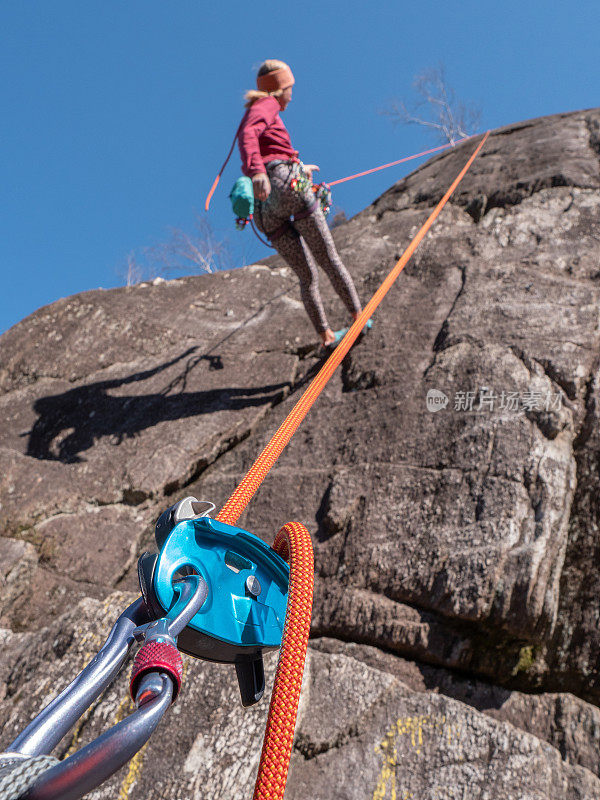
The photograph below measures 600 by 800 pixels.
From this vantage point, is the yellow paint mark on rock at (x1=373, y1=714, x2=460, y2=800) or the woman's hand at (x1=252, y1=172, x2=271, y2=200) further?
the woman's hand at (x1=252, y1=172, x2=271, y2=200)

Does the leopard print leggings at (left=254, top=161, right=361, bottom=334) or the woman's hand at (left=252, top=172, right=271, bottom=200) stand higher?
the woman's hand at (left=252, top=172, right=271, bottom=200)

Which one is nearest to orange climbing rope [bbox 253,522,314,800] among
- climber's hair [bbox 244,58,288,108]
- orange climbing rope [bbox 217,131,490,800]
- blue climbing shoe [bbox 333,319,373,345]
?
orange climbing rope [bbox 217,131,490,800]

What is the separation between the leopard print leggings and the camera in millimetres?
3529

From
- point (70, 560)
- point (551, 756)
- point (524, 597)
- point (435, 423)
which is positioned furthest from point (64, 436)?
point (551, 756)

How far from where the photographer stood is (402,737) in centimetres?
170

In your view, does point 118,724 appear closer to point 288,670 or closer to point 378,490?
point 288,670

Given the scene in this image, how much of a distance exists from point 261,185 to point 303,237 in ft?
1.87

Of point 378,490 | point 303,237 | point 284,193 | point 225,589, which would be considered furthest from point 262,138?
point 225,589

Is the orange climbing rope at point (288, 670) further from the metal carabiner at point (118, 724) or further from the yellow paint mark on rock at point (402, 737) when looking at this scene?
the yellow paint mark on rock at point (402, 737)

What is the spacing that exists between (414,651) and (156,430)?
7.17ft

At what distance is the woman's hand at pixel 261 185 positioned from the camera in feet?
10.9

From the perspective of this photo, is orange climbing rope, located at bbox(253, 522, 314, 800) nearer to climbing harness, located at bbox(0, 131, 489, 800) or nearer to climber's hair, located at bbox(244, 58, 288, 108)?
climbing harness, located at bbox(0, 131, 489, 800)

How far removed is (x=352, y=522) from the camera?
8.23 feet

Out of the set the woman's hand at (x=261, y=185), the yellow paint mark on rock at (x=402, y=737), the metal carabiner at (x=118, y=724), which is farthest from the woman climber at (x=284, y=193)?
the metal carabiner at (x=118, y=724)
